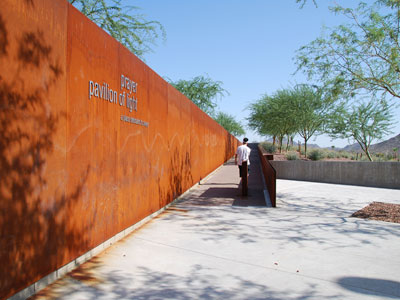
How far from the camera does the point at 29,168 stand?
11.3 feet

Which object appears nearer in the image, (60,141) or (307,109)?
(60,141)

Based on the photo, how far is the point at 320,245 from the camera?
572 cm

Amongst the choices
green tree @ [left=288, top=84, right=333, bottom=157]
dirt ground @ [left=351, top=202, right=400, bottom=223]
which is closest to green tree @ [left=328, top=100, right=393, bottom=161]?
green tree @ [left=288, top=84, right=333, bottom=157]

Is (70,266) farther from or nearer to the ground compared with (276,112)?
nearer to the ground

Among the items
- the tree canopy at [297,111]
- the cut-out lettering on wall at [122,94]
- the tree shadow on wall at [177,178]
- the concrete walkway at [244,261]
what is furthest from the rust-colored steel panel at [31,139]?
→ the tree canopy at [297,111]

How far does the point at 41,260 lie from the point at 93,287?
0.65 meters

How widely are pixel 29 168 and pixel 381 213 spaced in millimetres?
8675

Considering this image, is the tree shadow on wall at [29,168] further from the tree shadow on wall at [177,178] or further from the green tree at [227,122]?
the green tree at [227,122]

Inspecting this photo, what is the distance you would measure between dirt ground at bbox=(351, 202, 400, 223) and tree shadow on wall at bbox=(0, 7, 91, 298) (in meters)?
7.35

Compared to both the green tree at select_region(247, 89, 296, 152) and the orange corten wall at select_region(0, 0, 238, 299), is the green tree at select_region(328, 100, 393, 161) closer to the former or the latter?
the green tree at select_region(247, 89, 296, 152)

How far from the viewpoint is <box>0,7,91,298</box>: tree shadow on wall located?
10.3 ft

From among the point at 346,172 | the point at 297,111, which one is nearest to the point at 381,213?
the point at 346,172

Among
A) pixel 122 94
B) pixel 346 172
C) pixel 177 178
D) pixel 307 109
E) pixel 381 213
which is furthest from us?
pixel 307 109

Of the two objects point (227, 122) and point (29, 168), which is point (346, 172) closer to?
point (29, 168)
